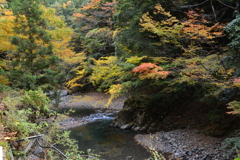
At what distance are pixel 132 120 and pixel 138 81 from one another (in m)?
3.14

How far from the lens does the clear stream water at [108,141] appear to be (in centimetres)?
741

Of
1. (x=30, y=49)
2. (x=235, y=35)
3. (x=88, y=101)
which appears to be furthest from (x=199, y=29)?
(x=88, y=101)

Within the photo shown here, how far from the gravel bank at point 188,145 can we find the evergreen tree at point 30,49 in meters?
6.51

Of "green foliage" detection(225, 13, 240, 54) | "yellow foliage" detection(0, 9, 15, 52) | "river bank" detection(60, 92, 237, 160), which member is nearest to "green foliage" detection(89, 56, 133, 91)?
"river bank" detection(60, 92, 237, 160)

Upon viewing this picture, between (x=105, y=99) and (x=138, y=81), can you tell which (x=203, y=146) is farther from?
(x=105, y=99)

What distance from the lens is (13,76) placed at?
9.48 metres

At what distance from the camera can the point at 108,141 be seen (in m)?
9.09

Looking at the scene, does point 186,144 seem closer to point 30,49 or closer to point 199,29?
point 199,29

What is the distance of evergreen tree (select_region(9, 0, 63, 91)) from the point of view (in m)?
9.63

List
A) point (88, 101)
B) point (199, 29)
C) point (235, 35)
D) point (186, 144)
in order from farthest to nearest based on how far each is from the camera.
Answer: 1. point (88, 101)
2. point (186, 144)
3. point (199, 29)
4. point (235, 35)

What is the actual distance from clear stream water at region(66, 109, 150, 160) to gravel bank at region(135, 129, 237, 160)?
631 millimetres

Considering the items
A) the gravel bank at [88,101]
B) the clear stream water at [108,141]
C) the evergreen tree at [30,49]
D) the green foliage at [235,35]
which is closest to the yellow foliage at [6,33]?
the evergreen tree at [30,49]

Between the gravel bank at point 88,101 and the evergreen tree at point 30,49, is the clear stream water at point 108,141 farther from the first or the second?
the gravel bank at point 88,101

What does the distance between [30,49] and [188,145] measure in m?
9.71
